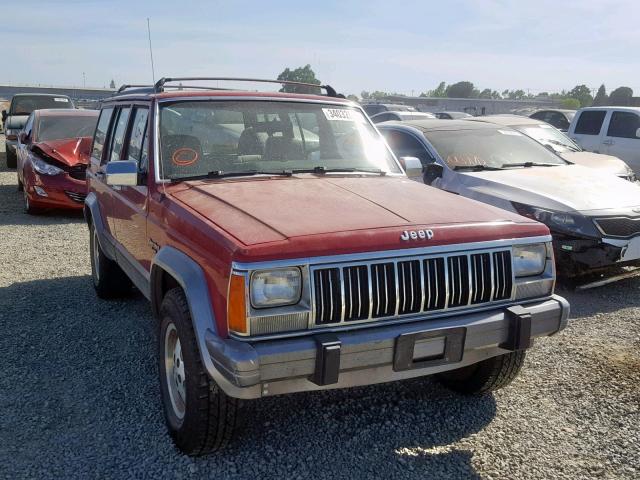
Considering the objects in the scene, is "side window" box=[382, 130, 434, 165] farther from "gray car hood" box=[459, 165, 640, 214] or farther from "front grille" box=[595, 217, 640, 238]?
"front grille" box=[595, 217, 640, 238]

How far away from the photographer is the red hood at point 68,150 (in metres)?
9.28

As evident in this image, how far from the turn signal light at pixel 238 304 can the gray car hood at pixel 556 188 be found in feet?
13.2

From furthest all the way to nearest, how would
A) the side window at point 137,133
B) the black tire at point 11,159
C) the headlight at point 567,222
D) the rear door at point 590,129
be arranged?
the black tire at point 11,159
the rear door at point 590,129
the headlight at point 567,222
the side window at point 137,133

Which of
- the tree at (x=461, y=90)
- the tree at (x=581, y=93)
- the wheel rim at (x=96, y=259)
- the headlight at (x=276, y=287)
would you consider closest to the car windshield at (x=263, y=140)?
the headlight at (x=276, y=287)

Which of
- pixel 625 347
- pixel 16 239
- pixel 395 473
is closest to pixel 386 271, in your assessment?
pixel 395 473

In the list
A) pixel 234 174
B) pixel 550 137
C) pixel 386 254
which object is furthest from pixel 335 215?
pixel 550 137

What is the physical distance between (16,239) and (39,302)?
9.95 feet

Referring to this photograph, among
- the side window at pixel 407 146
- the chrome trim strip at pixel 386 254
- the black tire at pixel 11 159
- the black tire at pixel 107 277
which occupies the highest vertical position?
the chrome trim strip at pixel 386 254

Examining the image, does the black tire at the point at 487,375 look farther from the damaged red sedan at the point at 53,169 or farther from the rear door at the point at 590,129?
the rear door at the point at 590,129

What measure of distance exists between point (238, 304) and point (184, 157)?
154 cm

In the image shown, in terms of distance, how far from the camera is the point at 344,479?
2883 millimetres

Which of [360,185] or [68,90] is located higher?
[360,185]

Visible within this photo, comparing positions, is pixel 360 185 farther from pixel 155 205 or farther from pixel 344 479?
pixel 344 479

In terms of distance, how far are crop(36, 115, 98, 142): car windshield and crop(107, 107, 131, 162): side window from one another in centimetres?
602
